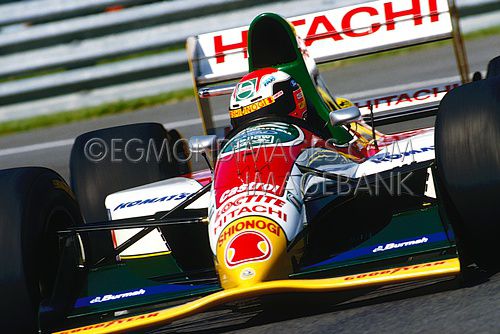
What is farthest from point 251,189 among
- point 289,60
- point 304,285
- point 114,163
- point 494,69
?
point 494,69

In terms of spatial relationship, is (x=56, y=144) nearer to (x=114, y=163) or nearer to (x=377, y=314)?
(x=114, y=163)

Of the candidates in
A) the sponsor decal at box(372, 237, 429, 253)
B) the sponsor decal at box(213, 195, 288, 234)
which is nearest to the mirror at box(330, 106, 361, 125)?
the sponsor decal at box(213, 195, 288, 234)

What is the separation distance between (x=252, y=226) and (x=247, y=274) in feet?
0.78

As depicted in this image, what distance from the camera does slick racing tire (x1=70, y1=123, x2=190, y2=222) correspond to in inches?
238

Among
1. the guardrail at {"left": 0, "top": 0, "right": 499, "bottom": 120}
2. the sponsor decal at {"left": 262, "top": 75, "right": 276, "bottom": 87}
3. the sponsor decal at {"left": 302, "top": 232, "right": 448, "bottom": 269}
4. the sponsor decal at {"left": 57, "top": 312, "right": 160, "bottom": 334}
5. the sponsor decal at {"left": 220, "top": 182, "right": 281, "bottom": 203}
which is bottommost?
the sponsor decal at {"left": 57, "top": 312, "right": 160, "bottom": 334}

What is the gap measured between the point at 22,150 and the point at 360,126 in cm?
434

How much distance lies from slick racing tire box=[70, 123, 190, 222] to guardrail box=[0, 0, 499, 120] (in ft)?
13.0

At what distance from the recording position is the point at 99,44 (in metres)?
10.3

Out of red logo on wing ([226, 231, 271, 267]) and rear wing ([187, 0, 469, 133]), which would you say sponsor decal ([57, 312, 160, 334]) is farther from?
rear wing ([187, 0, 469, 133])

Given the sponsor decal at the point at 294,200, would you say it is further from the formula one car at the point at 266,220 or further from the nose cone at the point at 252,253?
the nose cone at the point at 252,253

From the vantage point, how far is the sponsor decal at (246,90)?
5.38m

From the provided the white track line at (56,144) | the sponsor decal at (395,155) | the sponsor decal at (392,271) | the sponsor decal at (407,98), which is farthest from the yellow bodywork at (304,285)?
the white track line at (56,144)

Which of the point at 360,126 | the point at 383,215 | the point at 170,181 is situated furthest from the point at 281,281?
the point at 360,126

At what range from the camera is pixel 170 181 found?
228 inches
